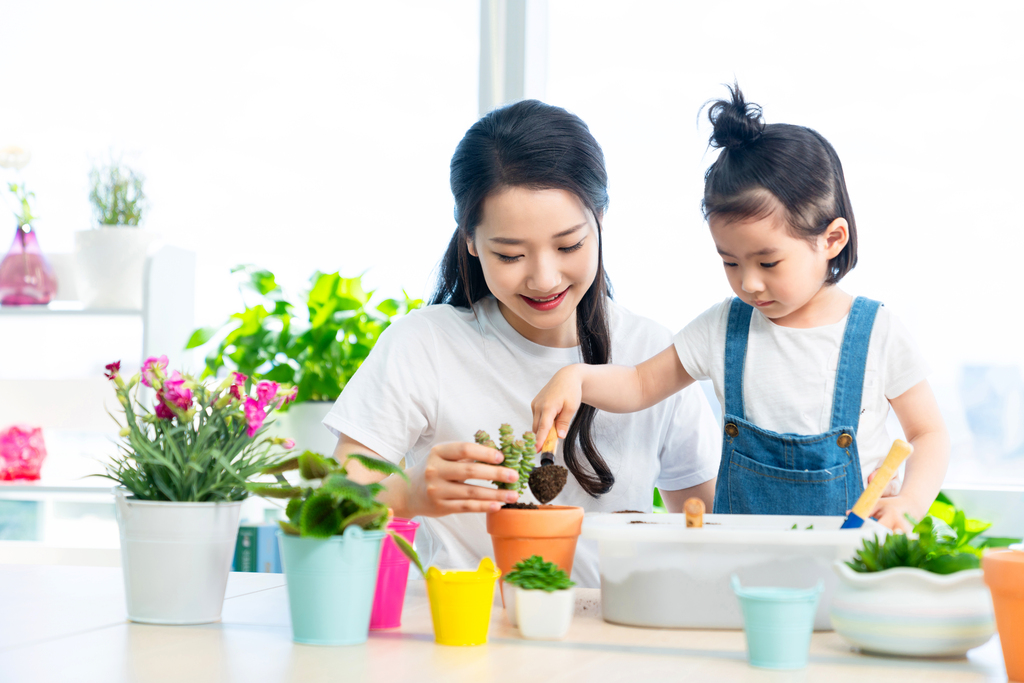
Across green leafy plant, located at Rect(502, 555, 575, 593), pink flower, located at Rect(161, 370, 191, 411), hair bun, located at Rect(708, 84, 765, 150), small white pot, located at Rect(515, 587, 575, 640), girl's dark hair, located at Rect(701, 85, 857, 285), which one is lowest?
small white pot, located at Rect(515, 587, 575, 640)

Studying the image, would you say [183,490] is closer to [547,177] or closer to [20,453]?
[547,177]

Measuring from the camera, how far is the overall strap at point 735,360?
1.32m

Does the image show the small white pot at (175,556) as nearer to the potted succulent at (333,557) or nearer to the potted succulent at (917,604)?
the potted succulent at (333,557)

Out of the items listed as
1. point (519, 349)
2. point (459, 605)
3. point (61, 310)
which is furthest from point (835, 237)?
point (61, 310)

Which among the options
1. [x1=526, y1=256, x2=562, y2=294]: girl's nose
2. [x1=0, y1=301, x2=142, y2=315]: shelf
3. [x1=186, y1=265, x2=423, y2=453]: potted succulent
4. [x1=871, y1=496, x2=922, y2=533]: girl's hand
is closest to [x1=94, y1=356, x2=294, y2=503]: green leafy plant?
[x1=526, y1=256, x2=562, y2=294]: girl's nose

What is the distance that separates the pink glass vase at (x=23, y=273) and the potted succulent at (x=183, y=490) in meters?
2.13

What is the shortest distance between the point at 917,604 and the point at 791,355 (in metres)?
0.56

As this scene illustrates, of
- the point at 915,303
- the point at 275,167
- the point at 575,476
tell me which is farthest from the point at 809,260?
the point at 275,167

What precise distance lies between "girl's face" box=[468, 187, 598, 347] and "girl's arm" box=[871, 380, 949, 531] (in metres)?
0.52

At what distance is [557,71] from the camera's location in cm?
254

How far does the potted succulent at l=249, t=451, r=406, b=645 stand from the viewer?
2.67ft

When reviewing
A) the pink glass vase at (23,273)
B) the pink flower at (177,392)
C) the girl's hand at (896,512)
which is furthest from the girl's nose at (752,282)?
the pink glass vase at (23,273)

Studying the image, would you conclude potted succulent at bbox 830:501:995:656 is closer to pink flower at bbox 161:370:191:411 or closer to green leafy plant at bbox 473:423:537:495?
green leafy plant at bbox 473:423:537:495

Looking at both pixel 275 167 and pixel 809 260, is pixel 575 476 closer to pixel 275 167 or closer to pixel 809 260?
pixel 809 260
